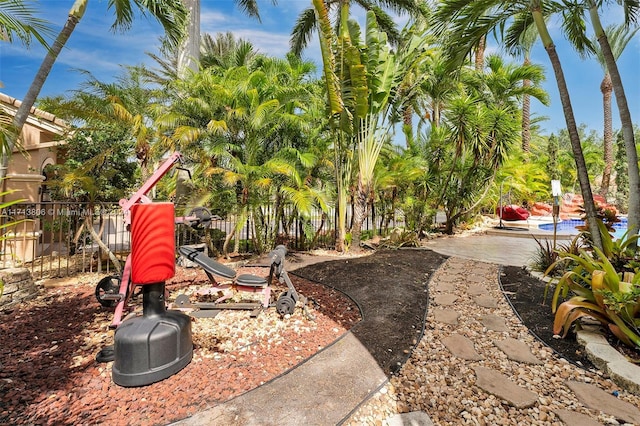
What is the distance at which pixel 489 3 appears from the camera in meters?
4.77

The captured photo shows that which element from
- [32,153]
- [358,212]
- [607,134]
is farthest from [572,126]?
[607,134]

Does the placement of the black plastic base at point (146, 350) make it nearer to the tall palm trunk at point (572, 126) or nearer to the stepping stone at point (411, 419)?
the stepping stone at point (411, 419)

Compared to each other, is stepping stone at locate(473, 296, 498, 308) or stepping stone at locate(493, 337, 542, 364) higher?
stepping stone at locate(473, 296, 498, 308)

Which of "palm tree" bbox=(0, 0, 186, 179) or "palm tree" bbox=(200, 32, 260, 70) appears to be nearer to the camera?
"palm tree" bbox=(0, 0, 186, 179)

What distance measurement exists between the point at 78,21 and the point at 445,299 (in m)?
7.83

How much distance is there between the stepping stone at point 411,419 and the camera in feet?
6.99

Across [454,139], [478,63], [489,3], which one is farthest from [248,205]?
[478,63]

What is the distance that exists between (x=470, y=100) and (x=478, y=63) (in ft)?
28.8

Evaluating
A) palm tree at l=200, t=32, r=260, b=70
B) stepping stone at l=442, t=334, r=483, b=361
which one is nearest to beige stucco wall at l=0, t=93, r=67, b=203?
palm tree at l=200, t=32, r=260, b=70

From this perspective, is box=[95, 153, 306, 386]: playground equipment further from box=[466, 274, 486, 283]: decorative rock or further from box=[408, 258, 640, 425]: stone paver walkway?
box=[466, 274, 486, 283]: decorative rock

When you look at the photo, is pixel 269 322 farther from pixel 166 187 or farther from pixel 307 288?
pixel 166 187

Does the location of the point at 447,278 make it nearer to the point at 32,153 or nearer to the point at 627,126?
the point at 627,126

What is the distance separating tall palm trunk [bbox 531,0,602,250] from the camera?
4219 mm

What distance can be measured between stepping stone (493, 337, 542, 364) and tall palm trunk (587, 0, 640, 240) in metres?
2.70
